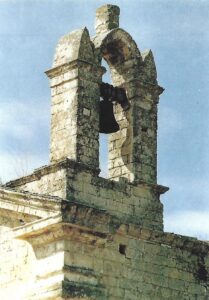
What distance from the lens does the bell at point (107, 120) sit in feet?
50.4

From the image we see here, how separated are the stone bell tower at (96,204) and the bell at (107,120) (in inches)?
3.4

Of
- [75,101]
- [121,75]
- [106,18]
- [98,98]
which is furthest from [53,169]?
[106,18]

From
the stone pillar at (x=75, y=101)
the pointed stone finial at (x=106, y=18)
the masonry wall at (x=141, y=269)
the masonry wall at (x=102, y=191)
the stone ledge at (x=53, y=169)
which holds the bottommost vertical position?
the masonry wall at (x=141, y=269)

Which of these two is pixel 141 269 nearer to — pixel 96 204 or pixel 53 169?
pixel 96 204

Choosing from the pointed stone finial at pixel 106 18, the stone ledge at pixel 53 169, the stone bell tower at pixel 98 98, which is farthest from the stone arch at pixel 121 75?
the stone ledge at pixel 53 169

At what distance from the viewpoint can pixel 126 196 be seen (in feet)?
48.4

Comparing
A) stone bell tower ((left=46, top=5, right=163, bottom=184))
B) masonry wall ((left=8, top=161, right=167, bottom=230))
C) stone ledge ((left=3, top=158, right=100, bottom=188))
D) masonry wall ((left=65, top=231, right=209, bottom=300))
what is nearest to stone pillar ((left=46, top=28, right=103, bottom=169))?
stone bell tower ((left=46, top=5, right=163, bottom=184))

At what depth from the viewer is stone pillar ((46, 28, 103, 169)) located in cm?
1434

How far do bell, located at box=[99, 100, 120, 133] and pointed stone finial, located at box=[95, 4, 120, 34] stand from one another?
127 centimetres

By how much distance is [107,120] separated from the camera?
50.4 feet

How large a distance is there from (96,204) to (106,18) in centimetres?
332

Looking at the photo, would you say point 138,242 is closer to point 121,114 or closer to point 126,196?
point 126,196

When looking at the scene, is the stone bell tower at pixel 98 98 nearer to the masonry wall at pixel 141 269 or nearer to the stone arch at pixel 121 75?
the stone arch at pixel 121 75

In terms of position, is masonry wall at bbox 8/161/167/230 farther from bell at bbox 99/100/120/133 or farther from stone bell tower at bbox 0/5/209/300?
bell at bbox 99/100/120/133
